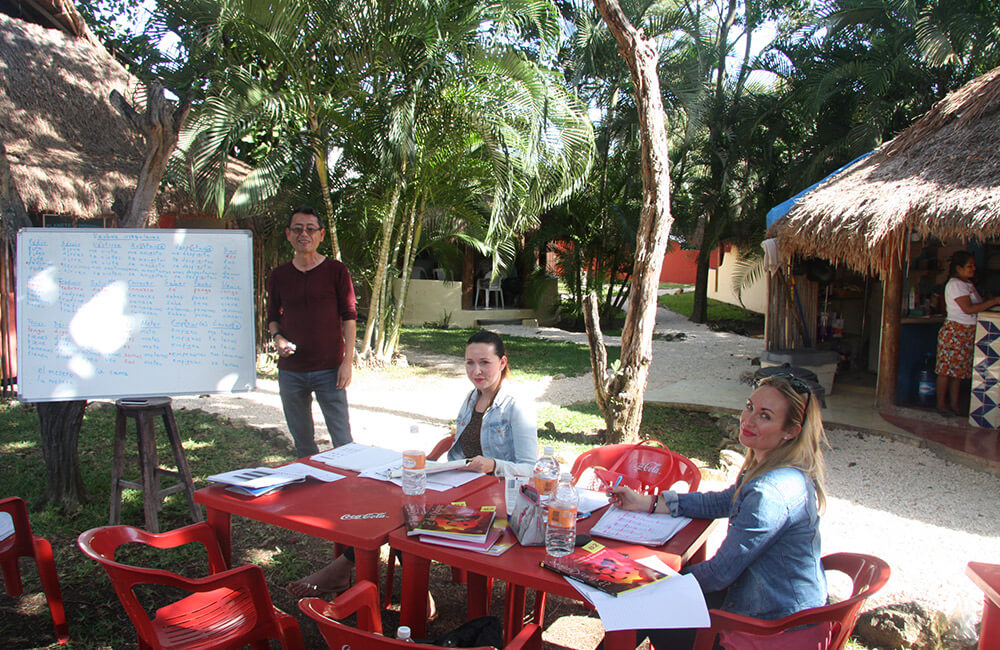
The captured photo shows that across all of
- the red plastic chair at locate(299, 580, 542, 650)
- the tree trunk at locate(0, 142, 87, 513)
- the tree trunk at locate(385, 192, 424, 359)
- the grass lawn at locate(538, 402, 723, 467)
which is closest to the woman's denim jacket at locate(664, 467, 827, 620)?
the red plastic chair at locate(299, 580, 542, 650)

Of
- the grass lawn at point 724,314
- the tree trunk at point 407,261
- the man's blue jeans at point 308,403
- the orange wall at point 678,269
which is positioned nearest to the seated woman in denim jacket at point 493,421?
the man's blue jeans at point 308,403

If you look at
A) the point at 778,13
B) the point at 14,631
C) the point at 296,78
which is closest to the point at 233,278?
the point at 14,631

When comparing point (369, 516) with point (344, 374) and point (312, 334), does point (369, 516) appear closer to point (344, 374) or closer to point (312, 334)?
point (344, 374)

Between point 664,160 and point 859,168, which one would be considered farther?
point 859,168

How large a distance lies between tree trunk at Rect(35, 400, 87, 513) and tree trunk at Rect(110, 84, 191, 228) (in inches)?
47.5

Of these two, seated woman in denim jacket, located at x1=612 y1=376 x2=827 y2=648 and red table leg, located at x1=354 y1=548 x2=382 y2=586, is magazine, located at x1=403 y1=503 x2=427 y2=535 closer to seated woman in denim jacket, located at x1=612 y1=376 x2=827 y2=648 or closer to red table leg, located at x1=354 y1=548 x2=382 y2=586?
red table leg, located at x1=354 y1=548 x2=382 y2=586

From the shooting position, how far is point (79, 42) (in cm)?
A: 941

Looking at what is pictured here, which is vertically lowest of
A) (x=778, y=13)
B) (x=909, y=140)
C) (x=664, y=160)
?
(x=664, y=160)

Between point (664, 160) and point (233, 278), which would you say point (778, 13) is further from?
point (233, 278)

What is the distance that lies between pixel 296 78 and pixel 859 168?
20.9 feet

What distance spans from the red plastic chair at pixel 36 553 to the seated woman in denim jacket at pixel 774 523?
8.08ft

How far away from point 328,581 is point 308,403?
138 centimetres

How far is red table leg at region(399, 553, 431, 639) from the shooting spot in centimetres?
223

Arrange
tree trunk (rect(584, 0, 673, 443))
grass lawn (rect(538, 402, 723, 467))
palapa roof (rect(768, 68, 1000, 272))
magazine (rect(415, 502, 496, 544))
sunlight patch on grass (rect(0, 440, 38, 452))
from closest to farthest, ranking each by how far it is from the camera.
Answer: magazine (rect(415, 502, 496, 544)) < tree trunk (rect(584, 0, 673, 443)) < sunlight patch on grass (rect(0, 440, 38, 452)) < palapa roof (rect(768, 68, 1000, 272)) < grass lawn (rect(538, 402, 723, 467))
